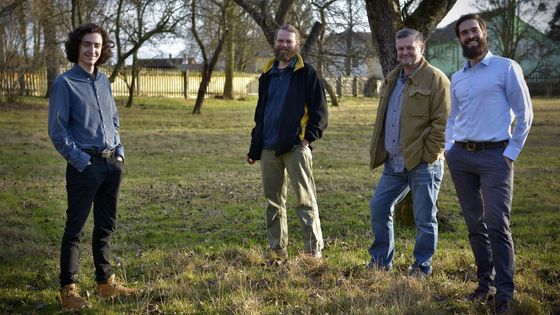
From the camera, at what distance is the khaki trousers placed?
6137 millimetres

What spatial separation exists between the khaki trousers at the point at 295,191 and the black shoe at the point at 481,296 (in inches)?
65.8

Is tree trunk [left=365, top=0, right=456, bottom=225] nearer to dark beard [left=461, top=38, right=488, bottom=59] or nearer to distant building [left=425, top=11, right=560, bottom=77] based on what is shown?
dark beard [left=461, top=38, right=488, bottom=59]

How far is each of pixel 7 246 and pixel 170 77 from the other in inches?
1331

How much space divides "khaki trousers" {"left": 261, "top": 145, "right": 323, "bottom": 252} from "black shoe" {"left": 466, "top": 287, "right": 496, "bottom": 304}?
167cm

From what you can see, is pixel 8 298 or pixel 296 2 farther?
pixel 296 2

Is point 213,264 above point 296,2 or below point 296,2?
below

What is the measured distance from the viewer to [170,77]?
40031mm

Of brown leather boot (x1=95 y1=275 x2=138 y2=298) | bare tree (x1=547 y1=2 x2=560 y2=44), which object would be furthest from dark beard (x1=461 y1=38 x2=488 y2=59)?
bare tree (x1=547 y1=2 x2=560 y2=44)

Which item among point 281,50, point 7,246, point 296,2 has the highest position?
point 296,2

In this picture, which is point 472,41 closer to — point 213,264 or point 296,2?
point 213,264

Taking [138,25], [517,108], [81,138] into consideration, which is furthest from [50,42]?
[517,108]

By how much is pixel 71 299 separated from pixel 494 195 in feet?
10.7

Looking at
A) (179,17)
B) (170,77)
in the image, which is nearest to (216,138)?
(179,17)

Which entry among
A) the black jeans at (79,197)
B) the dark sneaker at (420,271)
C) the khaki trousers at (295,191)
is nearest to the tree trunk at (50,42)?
the khaki trousers at (295,191)
